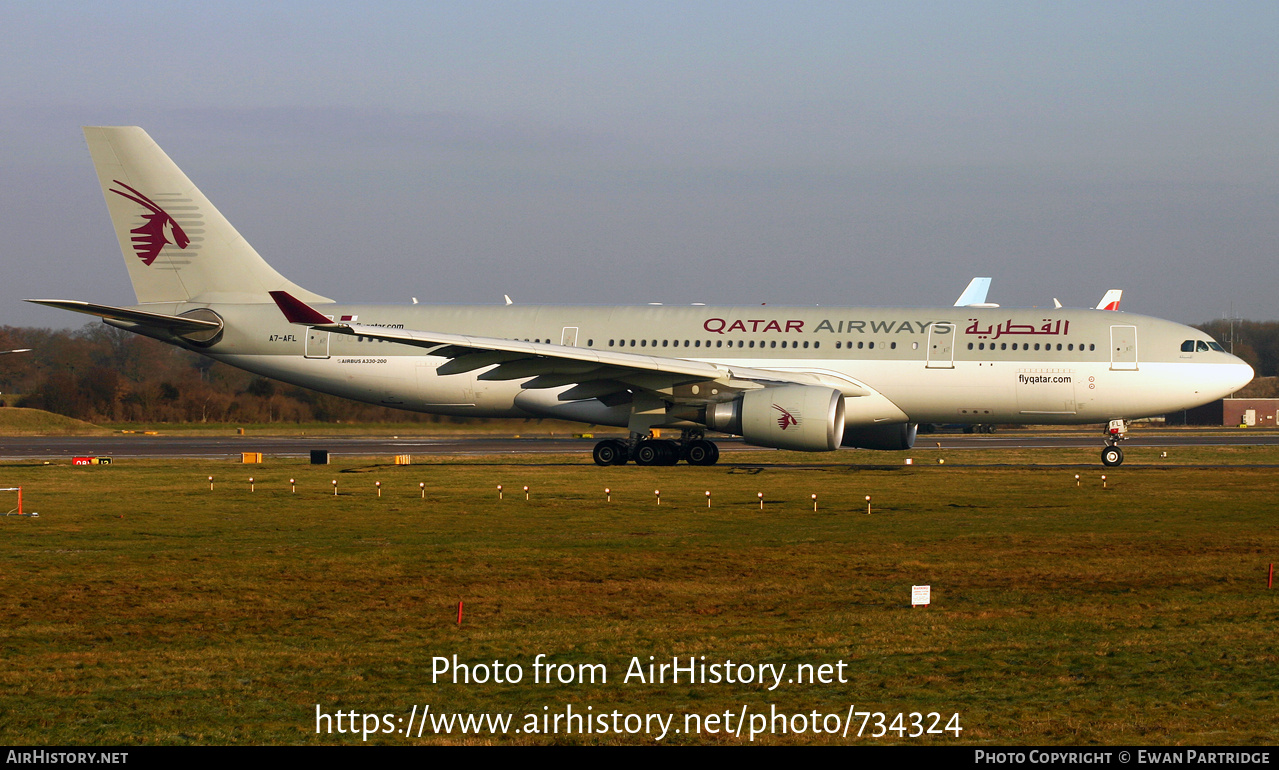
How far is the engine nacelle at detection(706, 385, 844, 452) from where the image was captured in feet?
89.1

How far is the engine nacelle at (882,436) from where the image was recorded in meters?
31.6

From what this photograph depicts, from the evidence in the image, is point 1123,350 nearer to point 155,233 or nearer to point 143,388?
point 155,233

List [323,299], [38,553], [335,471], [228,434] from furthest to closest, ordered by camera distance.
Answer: [228,434] → [323,299] → [335,471] → [38,553]

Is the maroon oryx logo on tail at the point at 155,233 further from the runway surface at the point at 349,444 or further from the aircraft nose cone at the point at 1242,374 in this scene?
the aircraft nose cone at the point at 1242,374

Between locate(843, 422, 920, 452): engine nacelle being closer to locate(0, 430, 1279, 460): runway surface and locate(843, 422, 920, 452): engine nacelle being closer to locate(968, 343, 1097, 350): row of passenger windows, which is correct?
locate(968, 343, 1097, 350): row of passenger windows

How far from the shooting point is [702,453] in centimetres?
3086

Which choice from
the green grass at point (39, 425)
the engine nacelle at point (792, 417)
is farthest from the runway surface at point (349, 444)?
the engine nacelle at point (792, 417)

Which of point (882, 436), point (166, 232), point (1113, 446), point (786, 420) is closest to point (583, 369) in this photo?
point (786, 420)

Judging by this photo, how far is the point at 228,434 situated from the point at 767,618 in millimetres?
45730

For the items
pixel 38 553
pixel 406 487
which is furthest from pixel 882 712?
pixel 406 487

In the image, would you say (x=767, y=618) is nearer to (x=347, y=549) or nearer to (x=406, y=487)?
(x=347, y=549)

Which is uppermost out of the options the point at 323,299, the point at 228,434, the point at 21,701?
the point at 323,299

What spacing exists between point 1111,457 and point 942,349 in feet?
17.7
